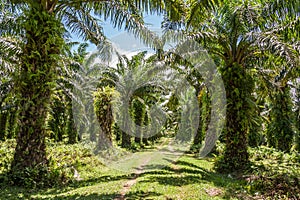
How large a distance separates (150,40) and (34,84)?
4086mm

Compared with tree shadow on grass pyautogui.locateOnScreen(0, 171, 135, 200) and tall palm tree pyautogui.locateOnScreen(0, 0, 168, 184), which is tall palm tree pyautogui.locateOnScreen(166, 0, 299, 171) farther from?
tree shadow on grass pyautogui.locateOnScreen(0, 171, 135, 200)

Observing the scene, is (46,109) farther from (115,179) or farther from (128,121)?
(128,121)

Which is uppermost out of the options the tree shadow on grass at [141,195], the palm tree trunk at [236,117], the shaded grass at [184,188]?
the palm tree trunk at [236,117]

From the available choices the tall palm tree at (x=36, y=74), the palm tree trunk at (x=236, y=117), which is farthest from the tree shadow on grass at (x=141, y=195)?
the palm tree trunk at (x=236, y=117)

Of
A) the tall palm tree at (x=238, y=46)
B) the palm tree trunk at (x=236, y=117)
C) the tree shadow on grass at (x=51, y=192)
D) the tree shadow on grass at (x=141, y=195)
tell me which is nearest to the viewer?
the tree shadow on grass at (x=51, y=192)

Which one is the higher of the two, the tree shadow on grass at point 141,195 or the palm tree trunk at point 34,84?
the palm tree trunk at point 34,84

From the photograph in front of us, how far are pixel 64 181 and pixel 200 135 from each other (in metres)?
15.4

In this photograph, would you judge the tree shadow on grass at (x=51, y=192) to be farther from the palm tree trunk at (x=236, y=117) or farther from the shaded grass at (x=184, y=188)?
the palm tree trunk at (x=236, y=117)

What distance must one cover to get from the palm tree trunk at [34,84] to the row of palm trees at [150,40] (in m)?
0.03

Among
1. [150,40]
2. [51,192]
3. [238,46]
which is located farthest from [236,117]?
[51,192]

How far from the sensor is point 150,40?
10.3m

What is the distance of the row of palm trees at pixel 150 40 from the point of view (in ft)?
27.0

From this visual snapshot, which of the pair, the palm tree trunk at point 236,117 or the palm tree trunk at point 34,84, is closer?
the palm tree trunk at point 34,84

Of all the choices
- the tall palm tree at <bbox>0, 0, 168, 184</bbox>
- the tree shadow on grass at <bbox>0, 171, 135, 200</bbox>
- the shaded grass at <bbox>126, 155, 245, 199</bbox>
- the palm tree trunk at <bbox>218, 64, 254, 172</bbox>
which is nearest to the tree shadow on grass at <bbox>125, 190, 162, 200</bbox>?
the shaded grass at <bbox>126, 155, 245, 199</bbox>
